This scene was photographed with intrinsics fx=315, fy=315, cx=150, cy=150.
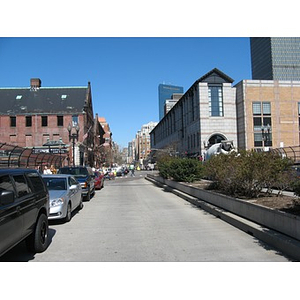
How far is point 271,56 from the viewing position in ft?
278

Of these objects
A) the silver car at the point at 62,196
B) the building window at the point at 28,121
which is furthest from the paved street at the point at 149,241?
the building window at the point at 28,121

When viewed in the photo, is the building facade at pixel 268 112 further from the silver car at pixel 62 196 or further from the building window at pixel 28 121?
the silver car at pixel 62 196

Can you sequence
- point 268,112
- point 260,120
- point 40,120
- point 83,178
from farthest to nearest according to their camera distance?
point 268,112
point 260,120
point 40,120
point 83,178

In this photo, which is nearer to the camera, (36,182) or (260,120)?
(36,182)

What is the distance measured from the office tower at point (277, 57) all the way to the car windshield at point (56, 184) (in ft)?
257

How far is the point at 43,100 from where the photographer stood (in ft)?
196

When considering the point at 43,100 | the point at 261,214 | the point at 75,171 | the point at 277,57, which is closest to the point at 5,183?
the point at 261,214

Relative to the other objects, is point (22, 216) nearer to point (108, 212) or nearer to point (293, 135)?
point (108, 212)

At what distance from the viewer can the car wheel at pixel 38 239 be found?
6148 mm

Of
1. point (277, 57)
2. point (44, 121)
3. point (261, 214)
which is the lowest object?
point (261, 214)

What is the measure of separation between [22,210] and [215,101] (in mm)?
64532

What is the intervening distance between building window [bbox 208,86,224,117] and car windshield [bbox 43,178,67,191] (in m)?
57.7

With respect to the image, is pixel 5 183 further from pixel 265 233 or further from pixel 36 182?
pixel 265 233

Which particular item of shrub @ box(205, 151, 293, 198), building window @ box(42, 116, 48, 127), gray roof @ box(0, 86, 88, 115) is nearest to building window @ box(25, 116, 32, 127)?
gray roof @ box(0, 86, 88, 115)
